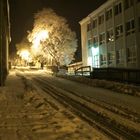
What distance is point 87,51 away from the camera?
200 ft

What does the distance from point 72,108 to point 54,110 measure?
949mm

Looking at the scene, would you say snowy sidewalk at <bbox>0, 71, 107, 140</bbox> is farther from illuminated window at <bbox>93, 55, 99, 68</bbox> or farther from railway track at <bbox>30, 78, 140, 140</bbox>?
illuminated window at <bbox>93, 55, 99, 68</bbox>

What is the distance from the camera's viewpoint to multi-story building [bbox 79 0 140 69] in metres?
39.9

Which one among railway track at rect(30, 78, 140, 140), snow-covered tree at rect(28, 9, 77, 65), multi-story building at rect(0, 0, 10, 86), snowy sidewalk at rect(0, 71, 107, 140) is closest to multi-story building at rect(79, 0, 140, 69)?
snow-covered tree at rect(28, 9, 77, 65)

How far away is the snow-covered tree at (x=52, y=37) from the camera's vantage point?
202 ft

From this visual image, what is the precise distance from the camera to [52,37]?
61625 millimetres

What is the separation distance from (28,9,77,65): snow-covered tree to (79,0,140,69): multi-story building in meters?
3.34

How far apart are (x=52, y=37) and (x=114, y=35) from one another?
1711 centimetres

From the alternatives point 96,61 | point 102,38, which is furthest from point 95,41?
point 102,38

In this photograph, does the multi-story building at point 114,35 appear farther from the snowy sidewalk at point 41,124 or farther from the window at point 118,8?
the snowy sidewalk at point 41,124

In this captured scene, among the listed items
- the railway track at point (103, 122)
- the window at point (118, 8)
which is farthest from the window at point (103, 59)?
the railway track at point (103, 122)

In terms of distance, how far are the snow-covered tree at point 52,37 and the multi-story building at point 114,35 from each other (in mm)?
3344

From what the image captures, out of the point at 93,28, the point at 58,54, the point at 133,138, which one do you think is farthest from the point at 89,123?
the point at 58,54

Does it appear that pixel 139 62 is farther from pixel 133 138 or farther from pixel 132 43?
pixel 133 138
